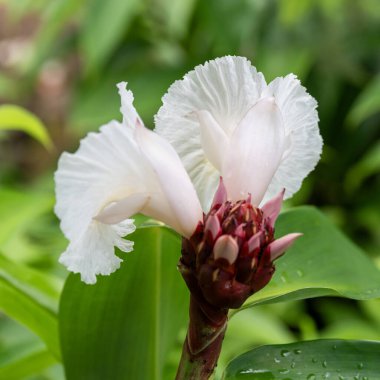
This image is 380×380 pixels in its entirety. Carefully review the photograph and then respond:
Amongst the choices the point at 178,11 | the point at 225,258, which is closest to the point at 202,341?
the point at 225,258

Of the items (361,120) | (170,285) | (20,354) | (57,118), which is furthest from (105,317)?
(57,118)

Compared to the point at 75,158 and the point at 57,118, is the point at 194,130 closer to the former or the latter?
the point at 75,158

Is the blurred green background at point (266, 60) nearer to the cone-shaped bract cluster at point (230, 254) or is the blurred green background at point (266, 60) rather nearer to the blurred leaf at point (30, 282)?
the blurred leaf at point (30, 282)

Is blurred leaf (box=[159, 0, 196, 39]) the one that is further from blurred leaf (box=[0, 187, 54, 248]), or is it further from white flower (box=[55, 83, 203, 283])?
white flower (box=[55, 83, 203, 283])

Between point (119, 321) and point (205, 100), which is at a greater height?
point (205, 100)

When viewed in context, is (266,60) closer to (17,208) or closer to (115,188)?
(17,208)

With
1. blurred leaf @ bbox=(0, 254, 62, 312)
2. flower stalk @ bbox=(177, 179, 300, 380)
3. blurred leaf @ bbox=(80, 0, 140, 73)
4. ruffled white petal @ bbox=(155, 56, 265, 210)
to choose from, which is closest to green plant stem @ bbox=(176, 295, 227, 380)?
flower stalk @ bbox=(177, 179, 300, 380)
